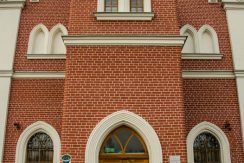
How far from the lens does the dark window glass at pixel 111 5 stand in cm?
1103

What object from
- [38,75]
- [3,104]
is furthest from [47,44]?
[3,104]

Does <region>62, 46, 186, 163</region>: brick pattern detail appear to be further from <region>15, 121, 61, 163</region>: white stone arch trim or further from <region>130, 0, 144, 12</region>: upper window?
<region>15, 121, 61, 163</region>: white stone arch trim

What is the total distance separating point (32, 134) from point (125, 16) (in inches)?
198

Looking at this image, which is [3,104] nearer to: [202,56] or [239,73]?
[202,56]

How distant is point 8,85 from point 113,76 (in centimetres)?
429

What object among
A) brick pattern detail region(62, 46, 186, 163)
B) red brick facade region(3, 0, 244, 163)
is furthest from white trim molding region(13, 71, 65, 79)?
brick pattern detail region(62, 46, 186, 163)

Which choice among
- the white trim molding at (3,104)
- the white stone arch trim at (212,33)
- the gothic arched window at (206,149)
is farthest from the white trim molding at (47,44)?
the gothic arched window at (206,149)

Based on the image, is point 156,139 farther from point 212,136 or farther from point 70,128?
point 212,136

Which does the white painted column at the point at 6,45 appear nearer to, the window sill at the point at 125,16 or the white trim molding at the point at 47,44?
the white trim molding at the point at 47,44

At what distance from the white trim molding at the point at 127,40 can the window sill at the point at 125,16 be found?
28.8 inches

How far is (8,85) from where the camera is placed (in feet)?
39.6

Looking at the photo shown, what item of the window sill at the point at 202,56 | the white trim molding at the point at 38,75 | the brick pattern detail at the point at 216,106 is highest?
the window sill at the point at 202,56

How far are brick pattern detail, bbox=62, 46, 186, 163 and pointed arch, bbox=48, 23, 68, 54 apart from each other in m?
2.69

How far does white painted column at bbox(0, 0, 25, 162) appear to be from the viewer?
1181 centimetres
